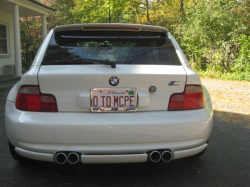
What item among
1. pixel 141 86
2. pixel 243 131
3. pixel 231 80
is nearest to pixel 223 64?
pixel 231 80

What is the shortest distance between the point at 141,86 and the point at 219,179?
1.28 meters

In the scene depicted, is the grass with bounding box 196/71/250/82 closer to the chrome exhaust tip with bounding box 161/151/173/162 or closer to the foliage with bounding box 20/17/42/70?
the chrome exhaust tip with bounding box 161/151/173/162

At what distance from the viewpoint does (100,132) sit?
213cm

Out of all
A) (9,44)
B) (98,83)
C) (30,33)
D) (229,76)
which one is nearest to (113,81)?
(98,83)

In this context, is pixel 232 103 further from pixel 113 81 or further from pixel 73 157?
pixel 73 157

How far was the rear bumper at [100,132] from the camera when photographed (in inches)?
83.7

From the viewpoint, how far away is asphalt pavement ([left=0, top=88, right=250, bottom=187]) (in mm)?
2492

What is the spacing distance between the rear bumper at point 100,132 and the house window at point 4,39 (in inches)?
428

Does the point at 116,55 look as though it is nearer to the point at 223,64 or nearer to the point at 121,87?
the point at 121,87

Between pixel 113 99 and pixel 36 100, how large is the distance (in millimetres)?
670

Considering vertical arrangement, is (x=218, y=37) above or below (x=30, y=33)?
below

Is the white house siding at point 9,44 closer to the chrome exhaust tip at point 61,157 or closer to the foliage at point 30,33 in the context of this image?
the foliage at point 30,33

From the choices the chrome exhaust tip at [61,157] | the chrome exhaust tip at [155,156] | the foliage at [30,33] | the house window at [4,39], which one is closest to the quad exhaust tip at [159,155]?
the chrome exhaust tip at [155,156]

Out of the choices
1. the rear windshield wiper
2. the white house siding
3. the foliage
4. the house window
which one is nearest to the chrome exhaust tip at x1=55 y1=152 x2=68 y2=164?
the rear windshield wiper
